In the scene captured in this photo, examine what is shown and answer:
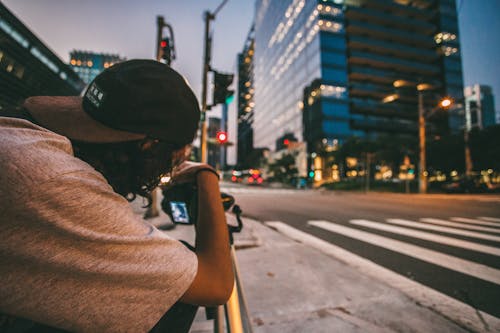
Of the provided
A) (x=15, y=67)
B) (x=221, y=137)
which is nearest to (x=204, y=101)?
(x=221, y=137)

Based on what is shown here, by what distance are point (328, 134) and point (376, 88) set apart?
15676mm

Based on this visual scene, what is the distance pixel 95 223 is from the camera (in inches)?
21.9

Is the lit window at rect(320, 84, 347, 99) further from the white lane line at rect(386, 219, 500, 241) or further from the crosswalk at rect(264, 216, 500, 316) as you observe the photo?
the white lane line at rect(386, 219, 500, 241)

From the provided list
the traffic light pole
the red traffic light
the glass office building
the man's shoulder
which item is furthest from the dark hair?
the glass office building

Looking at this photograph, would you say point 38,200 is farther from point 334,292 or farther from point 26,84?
point 26,84

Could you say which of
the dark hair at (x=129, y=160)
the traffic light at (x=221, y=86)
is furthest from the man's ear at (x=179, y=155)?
the traffic light at (x=221, y=86)

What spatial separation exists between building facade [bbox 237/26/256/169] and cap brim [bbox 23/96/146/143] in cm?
9036

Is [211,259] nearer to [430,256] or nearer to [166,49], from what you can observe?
[430,256]

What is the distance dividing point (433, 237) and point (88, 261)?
6061 millimetres

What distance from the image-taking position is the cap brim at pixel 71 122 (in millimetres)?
740

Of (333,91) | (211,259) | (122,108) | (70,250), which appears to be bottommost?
(211,259)

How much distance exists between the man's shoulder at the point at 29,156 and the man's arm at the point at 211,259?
1.42 feet

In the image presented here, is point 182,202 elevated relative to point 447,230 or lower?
elevated

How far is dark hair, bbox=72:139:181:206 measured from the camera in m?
0.79
